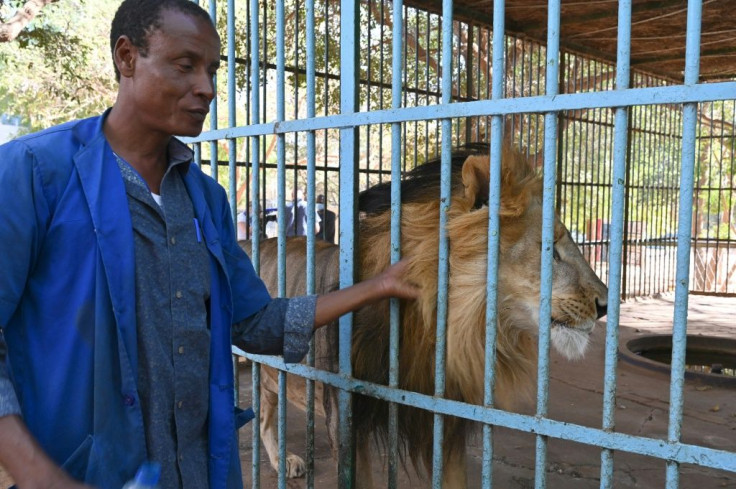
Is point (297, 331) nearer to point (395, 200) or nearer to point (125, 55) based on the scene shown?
point (395, 200)

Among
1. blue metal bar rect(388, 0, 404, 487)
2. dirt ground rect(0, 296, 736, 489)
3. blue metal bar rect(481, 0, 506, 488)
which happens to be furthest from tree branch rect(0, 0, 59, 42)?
blue metal bar rect(481, 0, 506, 488)

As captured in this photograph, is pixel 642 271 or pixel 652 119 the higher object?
pixel 652 119

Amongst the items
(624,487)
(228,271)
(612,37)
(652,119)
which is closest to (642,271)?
(652,119)

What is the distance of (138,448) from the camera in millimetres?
1503

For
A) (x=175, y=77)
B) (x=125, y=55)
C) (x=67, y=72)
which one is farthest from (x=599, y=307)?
(x=67, y=72)

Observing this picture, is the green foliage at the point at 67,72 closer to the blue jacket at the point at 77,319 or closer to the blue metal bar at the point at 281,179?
the blue metal bar at the point at 281,179

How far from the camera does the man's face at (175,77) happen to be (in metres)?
1.54

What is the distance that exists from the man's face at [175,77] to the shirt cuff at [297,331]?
0.63 m

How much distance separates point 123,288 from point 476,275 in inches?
42.9

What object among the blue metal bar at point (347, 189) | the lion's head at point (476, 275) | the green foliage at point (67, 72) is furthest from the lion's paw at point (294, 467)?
the green foliage at point (67, 72)

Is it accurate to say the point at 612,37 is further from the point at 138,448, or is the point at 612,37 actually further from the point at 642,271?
the point at 138,448

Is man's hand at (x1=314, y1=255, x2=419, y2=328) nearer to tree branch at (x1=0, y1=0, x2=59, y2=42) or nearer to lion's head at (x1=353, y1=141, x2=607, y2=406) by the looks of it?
lion's head at (x1=353, y1=141, x2=607, y2=406)

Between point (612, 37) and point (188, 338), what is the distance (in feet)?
20.7

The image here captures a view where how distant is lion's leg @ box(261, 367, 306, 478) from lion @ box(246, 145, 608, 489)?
1.49 metres
